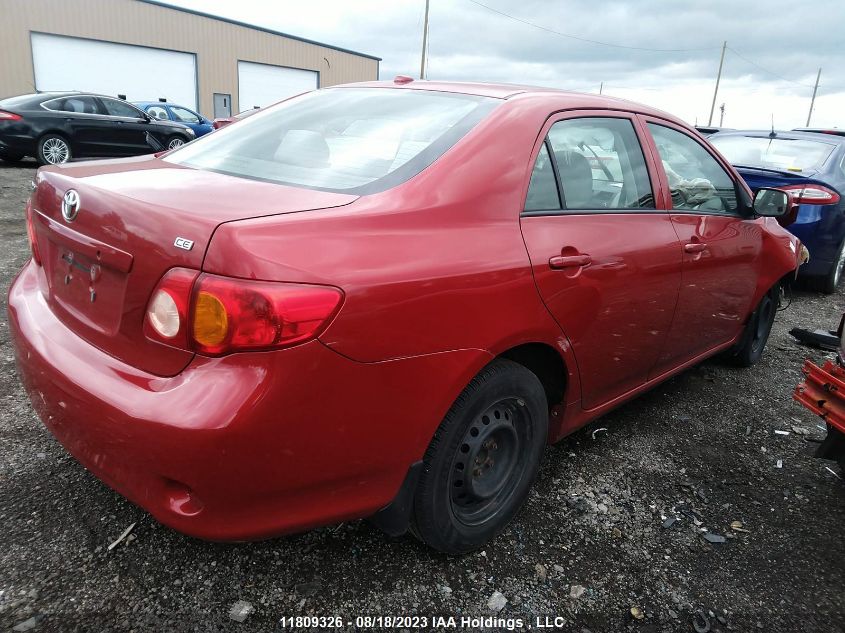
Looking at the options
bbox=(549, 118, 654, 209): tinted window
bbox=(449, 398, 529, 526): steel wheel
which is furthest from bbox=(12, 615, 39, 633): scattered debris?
bbox=(549, 118, 654, 209): tinted window

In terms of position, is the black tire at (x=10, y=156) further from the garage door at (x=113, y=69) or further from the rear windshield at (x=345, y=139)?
the garage door at (x=113, y=69)

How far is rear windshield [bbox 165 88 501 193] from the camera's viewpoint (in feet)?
6.41

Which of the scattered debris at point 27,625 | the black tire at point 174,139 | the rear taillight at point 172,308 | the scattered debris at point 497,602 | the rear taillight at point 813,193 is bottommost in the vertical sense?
the scattered debris at point 497,602

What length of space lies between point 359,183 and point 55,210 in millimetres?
934

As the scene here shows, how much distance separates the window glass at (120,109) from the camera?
1208 centimetres

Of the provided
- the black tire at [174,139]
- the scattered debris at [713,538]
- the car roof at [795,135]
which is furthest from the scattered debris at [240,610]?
the black tire at [174,139]

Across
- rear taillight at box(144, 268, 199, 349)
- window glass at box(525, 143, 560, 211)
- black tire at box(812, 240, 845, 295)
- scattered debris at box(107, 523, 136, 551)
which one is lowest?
scattered debris at box(107, 523, 136, 551)

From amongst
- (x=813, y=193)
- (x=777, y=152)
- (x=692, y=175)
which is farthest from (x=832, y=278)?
(x=692, y=175)

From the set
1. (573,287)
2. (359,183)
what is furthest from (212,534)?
(573,287)

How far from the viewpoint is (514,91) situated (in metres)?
2.40

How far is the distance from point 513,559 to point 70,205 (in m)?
1.83

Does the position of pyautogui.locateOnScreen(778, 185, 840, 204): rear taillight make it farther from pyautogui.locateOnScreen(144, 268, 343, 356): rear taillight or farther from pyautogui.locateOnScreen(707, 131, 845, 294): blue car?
pyautogui.locateOnScreen(144, 268, 343, 356): rear taillight

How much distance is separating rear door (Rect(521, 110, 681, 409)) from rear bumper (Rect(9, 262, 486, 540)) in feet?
1.78

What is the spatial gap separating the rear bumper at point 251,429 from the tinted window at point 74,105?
37.3 ft
